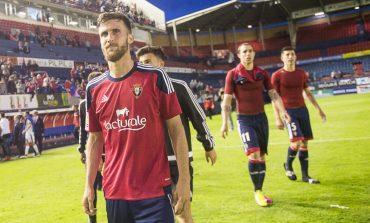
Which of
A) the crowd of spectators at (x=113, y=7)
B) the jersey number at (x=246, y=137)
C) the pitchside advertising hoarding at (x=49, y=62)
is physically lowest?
the jersey number at (x=246, y=137)

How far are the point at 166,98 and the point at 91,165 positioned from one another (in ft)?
2.73

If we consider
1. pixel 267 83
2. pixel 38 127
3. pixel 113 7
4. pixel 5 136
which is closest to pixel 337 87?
pixel 113 7

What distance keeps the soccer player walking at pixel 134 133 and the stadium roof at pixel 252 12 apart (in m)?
43.7

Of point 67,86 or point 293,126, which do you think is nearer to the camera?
point 293,126

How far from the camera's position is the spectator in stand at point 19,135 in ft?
60.8

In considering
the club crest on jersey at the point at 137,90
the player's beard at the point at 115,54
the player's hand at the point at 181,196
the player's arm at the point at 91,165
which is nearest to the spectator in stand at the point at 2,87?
the player's arm at the point at 91,165

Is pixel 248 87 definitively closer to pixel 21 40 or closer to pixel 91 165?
pixel 91 165

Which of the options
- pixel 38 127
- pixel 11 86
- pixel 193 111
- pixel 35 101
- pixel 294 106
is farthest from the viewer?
pixel 35 101

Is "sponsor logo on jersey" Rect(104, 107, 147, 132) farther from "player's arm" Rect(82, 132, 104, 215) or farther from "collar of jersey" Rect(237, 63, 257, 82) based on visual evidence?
"collar of jersey" Rect(237, 63, 257, 82)

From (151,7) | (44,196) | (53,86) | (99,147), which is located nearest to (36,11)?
(53,86)

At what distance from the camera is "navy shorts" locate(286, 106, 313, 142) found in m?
7.33

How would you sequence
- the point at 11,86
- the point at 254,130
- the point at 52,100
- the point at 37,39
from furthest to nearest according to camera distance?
the point at 37,39 < the point at 52,100 < the point at 11,86 < the point at 254,130

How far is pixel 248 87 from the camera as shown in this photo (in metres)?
6.45

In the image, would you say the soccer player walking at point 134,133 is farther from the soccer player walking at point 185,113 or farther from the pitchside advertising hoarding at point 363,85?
the pitchside advertising hoarding at point 363,85
